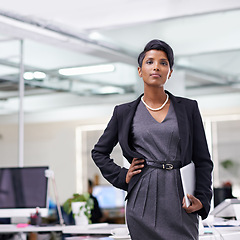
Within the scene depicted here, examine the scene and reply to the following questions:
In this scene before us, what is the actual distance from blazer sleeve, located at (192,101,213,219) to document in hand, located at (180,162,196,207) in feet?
0.07

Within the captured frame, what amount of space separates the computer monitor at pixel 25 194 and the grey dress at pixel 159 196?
3.23 metres

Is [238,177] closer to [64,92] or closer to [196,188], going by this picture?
[64,92]

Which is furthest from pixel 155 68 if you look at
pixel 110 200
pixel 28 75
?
pixel 110 200

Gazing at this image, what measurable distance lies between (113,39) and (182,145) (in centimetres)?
654

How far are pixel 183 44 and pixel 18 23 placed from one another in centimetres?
298

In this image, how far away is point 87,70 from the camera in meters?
9.15

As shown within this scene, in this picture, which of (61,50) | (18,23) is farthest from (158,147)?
(61,50)

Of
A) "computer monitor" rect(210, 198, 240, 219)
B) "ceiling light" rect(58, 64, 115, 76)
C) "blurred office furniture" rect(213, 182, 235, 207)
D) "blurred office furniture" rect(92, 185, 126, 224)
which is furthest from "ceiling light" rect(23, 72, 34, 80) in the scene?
"computer monitor" rect(210, 198, 240, 219)

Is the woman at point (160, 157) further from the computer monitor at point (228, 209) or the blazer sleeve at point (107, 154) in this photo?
the computer monitor at point (228, 209)

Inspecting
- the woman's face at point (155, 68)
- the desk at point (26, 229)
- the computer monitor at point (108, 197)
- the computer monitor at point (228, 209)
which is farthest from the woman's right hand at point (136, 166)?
the computer monitor at point (108, 197)

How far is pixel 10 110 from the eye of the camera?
8.05 meters

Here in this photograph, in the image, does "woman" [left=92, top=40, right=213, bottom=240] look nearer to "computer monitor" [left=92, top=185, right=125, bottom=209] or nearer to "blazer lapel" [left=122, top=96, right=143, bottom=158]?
"blazer lapel" [left=122, top=96, right=143, bottom=158]

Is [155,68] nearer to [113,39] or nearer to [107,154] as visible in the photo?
[107,154]

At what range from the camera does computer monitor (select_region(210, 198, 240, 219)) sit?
13.2ft
